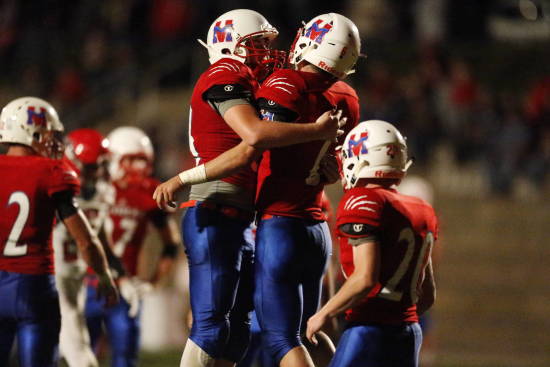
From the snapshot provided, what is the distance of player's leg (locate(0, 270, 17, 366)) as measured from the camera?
18.5 ft

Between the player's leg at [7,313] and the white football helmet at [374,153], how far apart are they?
1922 millimetres

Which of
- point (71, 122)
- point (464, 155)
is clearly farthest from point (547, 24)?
point (71, 122)

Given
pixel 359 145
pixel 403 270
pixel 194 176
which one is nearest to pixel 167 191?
pixel 194 176

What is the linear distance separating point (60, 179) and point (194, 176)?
874 millimetres

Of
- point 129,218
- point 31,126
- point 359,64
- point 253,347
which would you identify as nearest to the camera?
point 31,126

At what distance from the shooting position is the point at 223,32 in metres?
5.64

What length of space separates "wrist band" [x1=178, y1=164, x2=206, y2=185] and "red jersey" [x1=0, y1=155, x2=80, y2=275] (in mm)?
785

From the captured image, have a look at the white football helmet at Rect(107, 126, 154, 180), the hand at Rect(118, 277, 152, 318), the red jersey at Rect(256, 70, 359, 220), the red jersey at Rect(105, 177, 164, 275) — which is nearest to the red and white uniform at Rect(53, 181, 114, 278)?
the red jersey at Rect(105, 177, 164, 275)

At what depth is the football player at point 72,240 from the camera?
728cm

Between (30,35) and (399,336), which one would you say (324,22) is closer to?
(399,336)

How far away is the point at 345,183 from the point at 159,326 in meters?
8.01

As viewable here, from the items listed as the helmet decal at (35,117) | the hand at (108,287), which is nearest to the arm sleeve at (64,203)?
the helmet decal at (35,117)

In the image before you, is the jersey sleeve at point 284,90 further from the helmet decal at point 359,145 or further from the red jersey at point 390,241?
the red jersey at point 390,241

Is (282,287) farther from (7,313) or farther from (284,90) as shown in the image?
(7,313)
